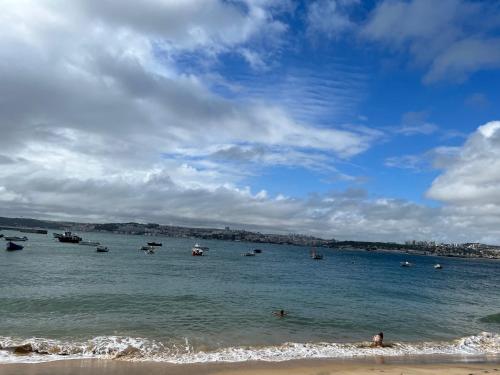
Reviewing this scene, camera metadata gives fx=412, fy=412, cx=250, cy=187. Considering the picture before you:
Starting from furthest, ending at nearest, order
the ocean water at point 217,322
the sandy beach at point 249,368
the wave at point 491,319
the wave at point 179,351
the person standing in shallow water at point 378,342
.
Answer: the wave at point 491,319
the person standing in shallow water at point 378,342
the ocean water at point 217,322
the wave at point 179,351
the sandy beach at point 249,368

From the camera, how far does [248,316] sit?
97.0 feet

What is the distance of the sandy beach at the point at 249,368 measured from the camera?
54.7ft

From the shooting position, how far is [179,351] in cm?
2053

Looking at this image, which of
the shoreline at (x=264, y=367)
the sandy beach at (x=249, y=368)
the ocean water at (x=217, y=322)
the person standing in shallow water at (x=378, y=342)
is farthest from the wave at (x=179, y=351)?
the sandy beach at (x=249, y=368)

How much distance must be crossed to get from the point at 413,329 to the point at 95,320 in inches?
847

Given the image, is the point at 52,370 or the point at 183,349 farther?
the point at 183,349

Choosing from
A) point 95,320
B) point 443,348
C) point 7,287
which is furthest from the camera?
point 7,287

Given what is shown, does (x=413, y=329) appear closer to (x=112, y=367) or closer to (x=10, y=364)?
(x=112, y=367)

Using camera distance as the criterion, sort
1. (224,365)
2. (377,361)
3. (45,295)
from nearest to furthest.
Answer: (224,365) < (377,361) < (45,295)

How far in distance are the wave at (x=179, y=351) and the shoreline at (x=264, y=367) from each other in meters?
0.77

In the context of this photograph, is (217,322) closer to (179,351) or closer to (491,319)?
(179,351)

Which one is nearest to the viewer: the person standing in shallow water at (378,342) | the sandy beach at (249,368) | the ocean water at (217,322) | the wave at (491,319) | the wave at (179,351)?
the sandy beach at (249,368)

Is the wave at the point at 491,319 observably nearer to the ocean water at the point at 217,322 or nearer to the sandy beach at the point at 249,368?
the ocean water at the point at 217,322

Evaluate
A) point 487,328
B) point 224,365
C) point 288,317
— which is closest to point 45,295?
point 288,317
